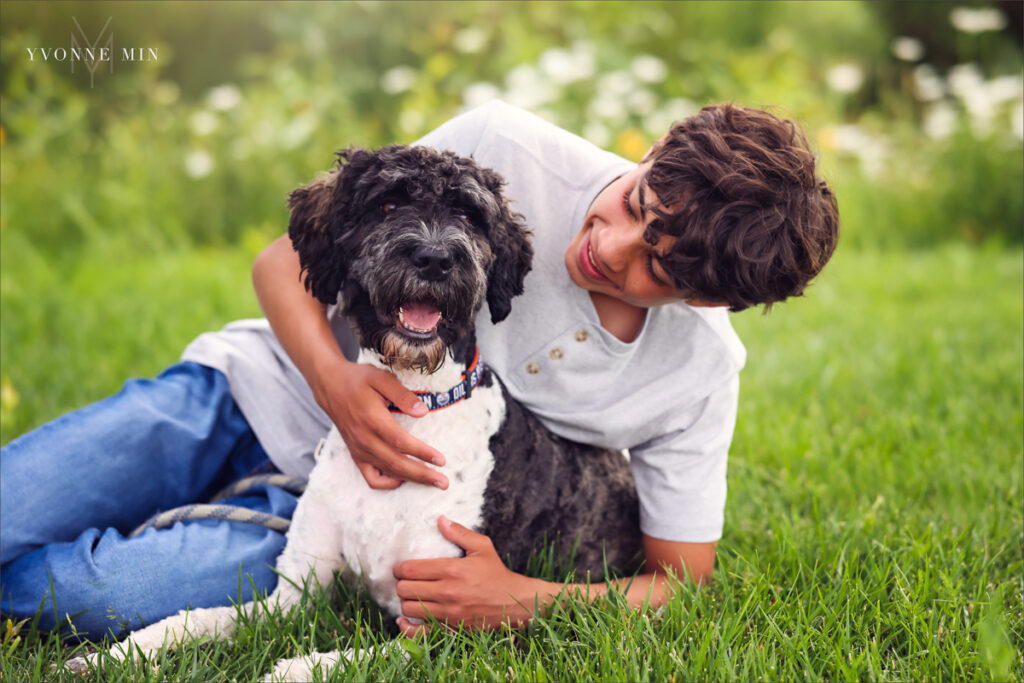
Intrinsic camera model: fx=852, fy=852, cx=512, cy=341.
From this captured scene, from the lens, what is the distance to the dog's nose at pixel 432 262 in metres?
2.10

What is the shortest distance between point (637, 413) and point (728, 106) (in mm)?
996

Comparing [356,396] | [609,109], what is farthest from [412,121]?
[356,396]

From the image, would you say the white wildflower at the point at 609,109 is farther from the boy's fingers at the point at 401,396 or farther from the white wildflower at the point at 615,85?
the boy's fingers at the point at 401,396

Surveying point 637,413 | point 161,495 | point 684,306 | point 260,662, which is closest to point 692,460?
point 637,413

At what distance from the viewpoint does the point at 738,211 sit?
2.39 meters

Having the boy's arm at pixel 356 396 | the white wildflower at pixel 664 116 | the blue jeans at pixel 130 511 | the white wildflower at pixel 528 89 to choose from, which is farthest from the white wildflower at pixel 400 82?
the boy's arm at pixel 356 396

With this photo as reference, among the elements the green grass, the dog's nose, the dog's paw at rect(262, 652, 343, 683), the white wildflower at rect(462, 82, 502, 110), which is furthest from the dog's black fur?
the white wildflower at rect(462, 82, 502, 110)

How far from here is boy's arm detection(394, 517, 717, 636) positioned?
2.41 metres

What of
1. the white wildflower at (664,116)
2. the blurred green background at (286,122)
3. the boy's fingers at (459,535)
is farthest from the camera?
the white wildflower at (664,116)

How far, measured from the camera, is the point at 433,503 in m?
2.45

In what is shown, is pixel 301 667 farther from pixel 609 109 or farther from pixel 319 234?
pixel 609 109

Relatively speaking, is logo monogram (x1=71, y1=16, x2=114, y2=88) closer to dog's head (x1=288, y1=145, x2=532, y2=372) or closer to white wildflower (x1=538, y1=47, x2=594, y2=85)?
white wildflower (x1=538, y1=47, x2=594, y2=85)

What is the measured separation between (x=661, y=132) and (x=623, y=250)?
4.81 meters

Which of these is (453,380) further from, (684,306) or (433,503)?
(684,306)
